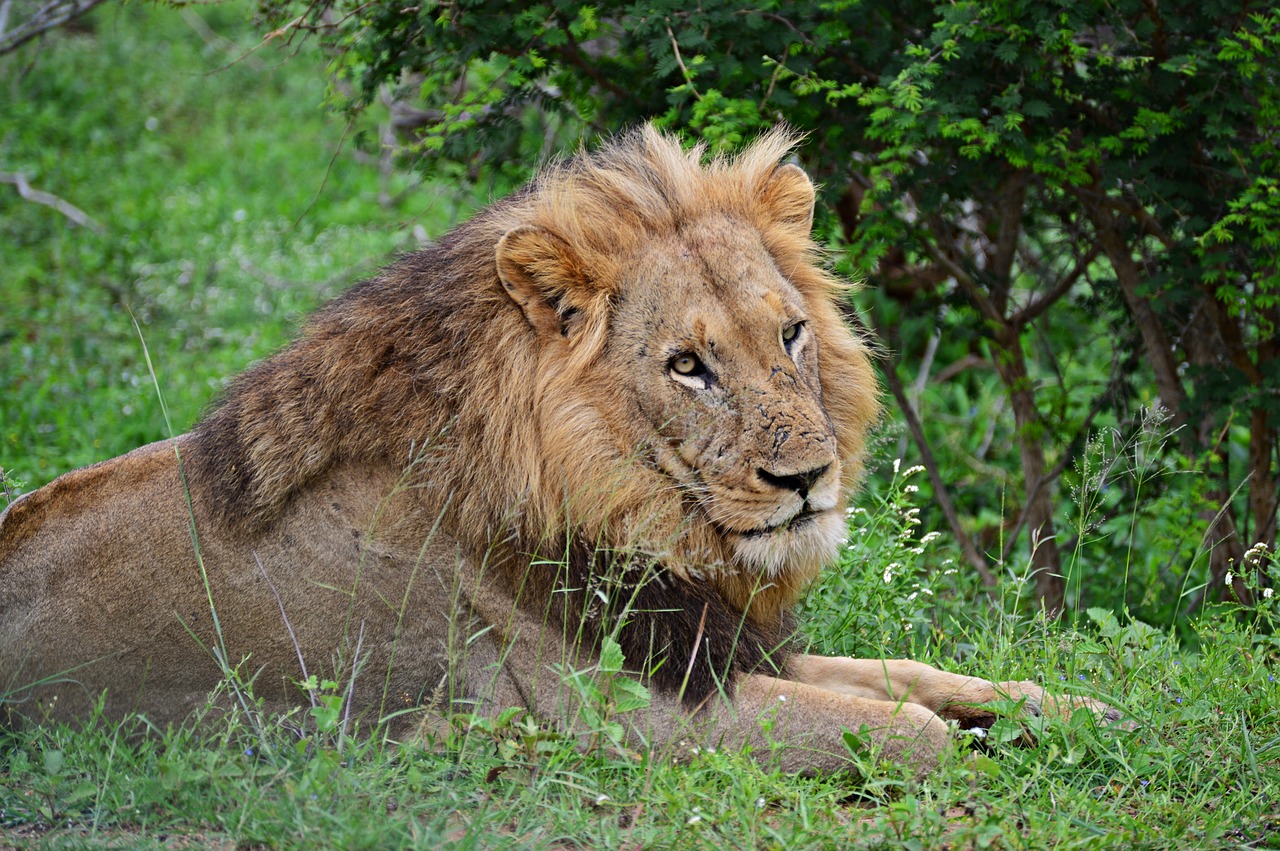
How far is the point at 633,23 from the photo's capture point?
4.30 metres

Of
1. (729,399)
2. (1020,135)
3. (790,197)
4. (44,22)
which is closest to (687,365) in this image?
(729,399)

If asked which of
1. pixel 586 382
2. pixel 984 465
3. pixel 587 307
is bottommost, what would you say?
pixel 984 465

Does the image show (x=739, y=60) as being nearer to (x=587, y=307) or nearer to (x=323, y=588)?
(x=587, y=307)

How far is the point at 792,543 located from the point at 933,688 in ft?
2.12

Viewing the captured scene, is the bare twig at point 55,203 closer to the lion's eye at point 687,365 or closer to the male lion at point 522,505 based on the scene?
the male lion at point 522,505

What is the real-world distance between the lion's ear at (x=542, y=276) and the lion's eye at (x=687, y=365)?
0.31m

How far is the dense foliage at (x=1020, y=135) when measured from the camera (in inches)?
165

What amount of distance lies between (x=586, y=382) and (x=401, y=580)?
2.50 ft

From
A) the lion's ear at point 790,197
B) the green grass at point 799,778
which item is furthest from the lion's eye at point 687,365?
the green grass at point 799,778

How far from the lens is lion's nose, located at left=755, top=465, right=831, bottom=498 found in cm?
307

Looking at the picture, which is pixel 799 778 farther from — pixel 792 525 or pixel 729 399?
pixel 729 399

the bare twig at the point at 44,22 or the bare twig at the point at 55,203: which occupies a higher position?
the bare twig at the point at 44,22

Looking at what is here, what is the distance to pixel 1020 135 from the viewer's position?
4332mm

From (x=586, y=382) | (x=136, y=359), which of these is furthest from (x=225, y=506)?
(x=136, y=359)
